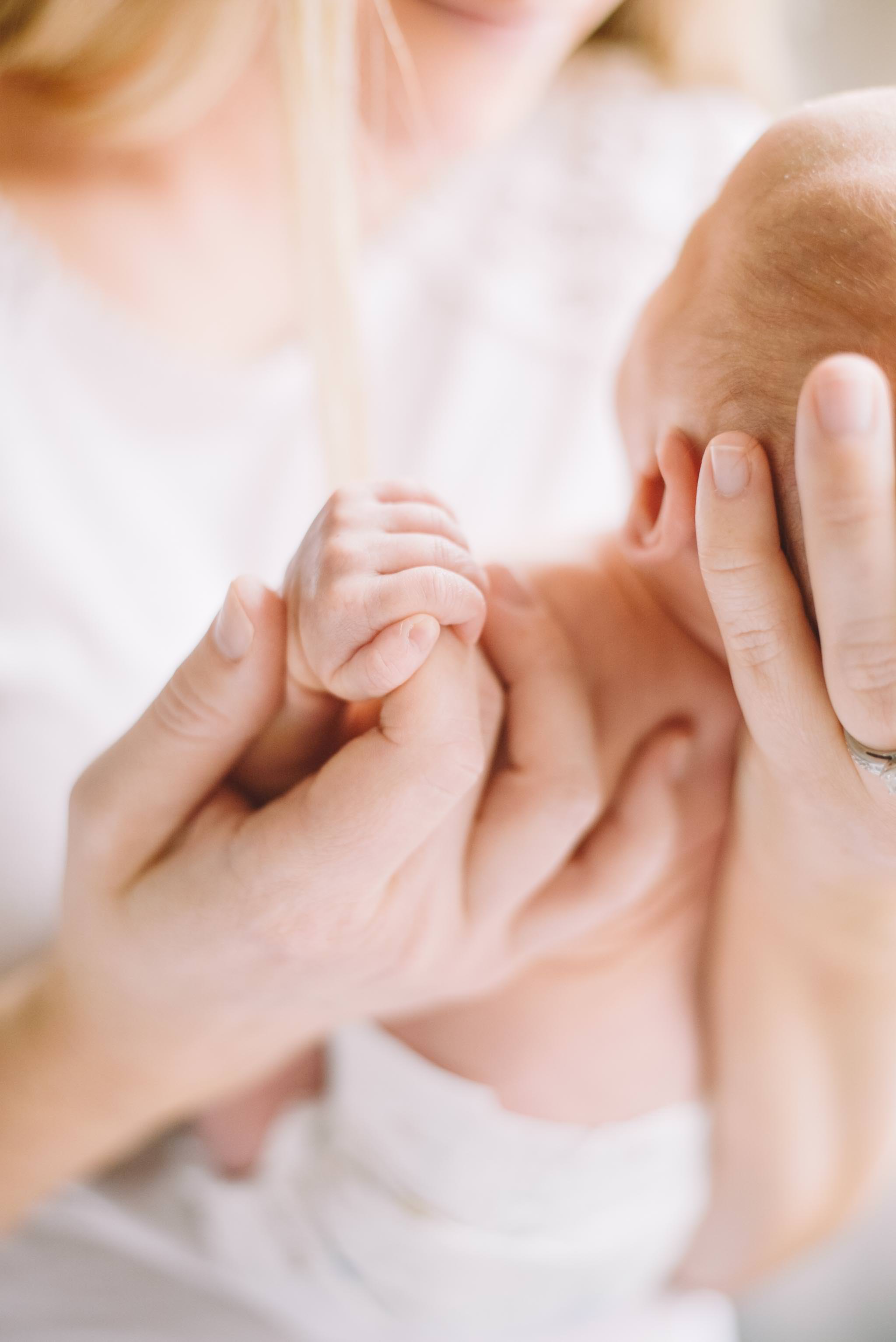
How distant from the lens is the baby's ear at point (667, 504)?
1.84ft

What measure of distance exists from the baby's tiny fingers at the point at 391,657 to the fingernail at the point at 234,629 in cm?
5

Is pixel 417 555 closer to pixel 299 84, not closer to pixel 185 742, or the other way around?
pixel 185 742

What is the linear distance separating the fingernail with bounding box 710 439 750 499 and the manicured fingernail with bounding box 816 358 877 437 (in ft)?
0.25

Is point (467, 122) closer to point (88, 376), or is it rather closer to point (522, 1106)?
point (88, 376)

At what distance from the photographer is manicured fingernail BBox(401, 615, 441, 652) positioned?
484 millimetres

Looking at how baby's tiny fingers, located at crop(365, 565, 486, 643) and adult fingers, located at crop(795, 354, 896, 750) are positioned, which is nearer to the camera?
adult fingers, located at crop(795, 354, 896, 750)

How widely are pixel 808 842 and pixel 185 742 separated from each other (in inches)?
15.1

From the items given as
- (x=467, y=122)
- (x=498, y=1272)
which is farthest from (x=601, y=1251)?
(x=467, y=122)

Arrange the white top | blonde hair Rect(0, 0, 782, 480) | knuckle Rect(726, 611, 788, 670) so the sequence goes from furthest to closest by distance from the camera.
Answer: the white top → blonde hair Rect(0, 0, 782, 480) → knuckle Rect(726, 611, 788, 670)

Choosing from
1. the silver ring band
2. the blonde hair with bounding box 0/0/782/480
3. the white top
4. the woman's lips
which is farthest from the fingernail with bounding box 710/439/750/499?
the woman's lips

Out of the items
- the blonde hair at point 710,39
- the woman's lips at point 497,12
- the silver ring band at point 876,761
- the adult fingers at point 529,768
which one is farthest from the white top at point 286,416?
the silver ring band at point 876,761

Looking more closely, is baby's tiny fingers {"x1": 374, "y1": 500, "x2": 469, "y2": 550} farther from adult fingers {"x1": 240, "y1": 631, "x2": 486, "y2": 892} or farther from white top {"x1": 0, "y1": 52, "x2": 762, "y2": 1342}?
white top {"x1": 0, "y1": 52, "x2": 762, "y2": 1342}

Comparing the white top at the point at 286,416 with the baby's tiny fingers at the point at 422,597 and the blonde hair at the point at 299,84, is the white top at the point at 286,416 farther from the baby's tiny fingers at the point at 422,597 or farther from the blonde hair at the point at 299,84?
the baby's tiny fingers at the point at 422,597

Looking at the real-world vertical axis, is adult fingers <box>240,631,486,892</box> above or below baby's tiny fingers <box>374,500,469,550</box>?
below
